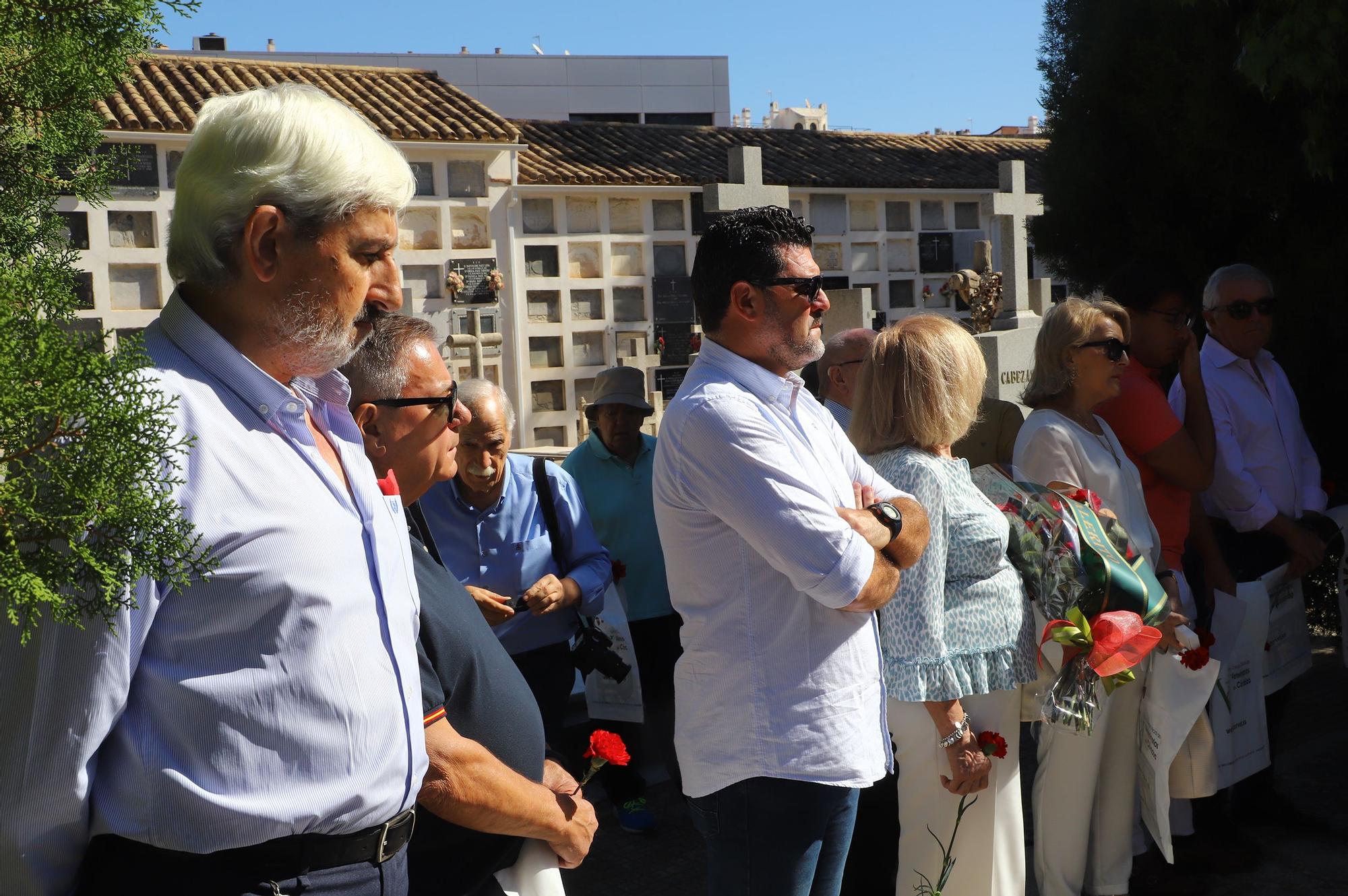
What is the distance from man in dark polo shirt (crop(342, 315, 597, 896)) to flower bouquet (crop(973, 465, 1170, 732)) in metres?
1.47

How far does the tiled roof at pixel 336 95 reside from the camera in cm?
1494

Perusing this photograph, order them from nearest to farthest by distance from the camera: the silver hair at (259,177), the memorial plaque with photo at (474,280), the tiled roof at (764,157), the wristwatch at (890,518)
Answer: the silver hair at (259,177) < the wristwatch at (890,518) < the memorial plaque with photo at (474,280) < the tiled roof at (764,157)

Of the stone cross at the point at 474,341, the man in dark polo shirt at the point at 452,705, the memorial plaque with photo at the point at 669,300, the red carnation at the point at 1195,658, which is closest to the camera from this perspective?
the man in dark polo shirt at the point at 452,705

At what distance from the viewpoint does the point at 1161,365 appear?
395 cm

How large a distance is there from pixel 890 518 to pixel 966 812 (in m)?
1.00

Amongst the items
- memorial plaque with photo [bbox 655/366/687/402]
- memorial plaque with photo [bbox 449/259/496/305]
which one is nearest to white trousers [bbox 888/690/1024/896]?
memorial plaque with photo [bbox 449/259/496/305]

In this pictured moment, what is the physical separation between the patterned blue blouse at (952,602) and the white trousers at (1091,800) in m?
0.49

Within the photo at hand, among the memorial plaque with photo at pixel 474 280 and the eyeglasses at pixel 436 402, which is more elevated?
the memorial plaque with photo at pixel 474 280

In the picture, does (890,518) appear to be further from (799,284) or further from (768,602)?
(799,284)

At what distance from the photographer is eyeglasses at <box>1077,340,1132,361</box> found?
11.4ft

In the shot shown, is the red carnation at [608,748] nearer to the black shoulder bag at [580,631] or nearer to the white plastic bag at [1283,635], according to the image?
the black shoulder bag at [580,631]

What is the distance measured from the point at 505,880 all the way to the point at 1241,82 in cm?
438

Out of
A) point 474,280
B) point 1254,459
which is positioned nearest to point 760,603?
point 1254,459

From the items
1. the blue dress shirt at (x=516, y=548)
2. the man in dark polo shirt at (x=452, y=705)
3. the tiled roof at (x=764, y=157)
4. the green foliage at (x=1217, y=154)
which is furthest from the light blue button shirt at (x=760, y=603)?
the tiled roof at (x=764, y=157)
